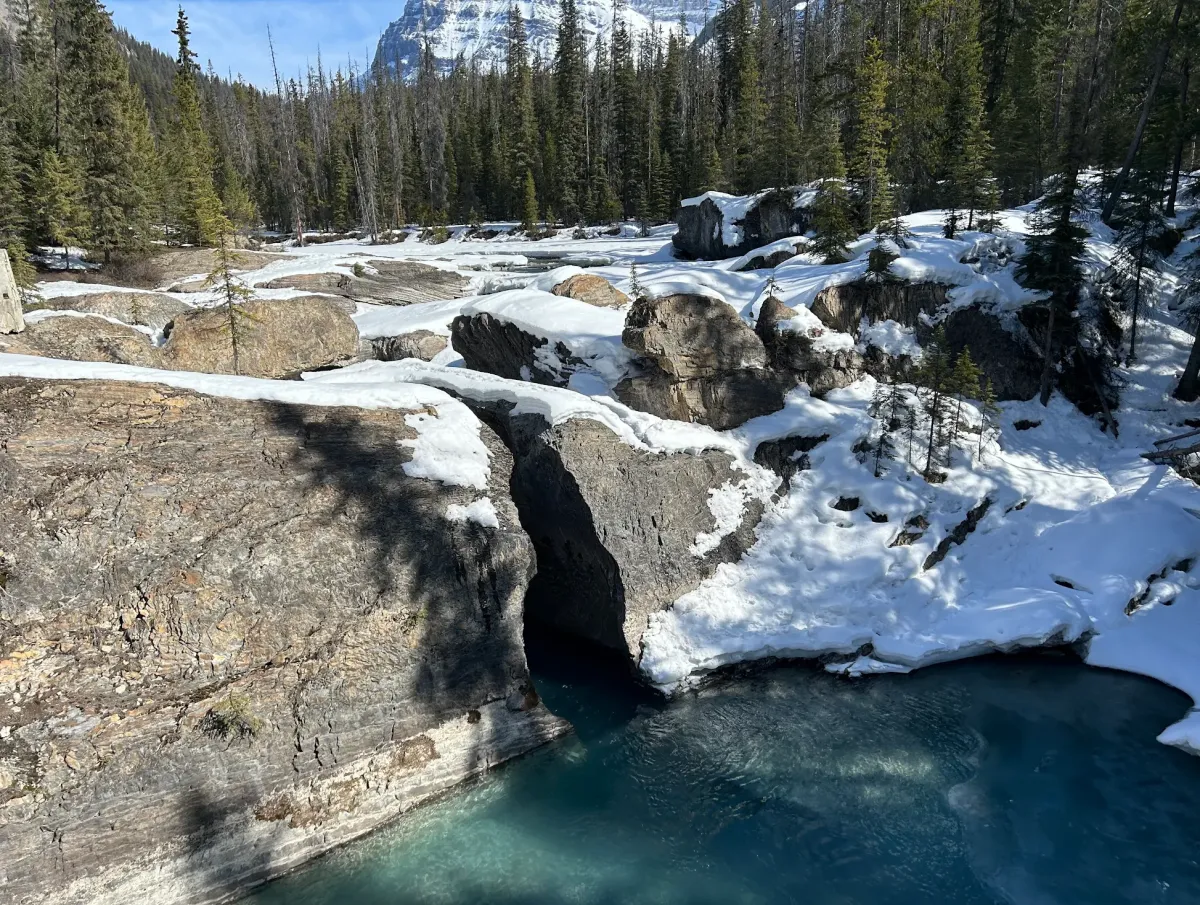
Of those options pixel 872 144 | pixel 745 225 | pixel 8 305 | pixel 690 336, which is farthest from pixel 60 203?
pixel 872 144

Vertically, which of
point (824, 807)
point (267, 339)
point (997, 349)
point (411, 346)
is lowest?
point (824, 807)

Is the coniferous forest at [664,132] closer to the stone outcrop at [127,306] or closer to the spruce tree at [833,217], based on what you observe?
the spruce tree at [833,217]

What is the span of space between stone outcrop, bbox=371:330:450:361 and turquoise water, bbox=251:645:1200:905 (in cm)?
1292

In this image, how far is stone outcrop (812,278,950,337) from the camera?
21.5m

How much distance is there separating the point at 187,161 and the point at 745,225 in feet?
123

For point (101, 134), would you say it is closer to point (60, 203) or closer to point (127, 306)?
point (60, 203)

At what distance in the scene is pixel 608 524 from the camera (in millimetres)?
14289

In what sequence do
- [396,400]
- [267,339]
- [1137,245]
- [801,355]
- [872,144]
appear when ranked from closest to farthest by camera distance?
[396,400], [801,355], [267,339], [1137,245], [872,144]

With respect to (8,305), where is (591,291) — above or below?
below

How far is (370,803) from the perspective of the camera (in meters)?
10.4

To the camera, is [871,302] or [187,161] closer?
[871,302]

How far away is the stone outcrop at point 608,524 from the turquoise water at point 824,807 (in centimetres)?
186

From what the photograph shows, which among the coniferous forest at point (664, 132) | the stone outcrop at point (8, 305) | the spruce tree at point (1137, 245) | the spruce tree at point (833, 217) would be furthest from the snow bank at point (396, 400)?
the spruce tree at point (1137, 245)

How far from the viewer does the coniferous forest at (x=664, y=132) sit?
29.5m
